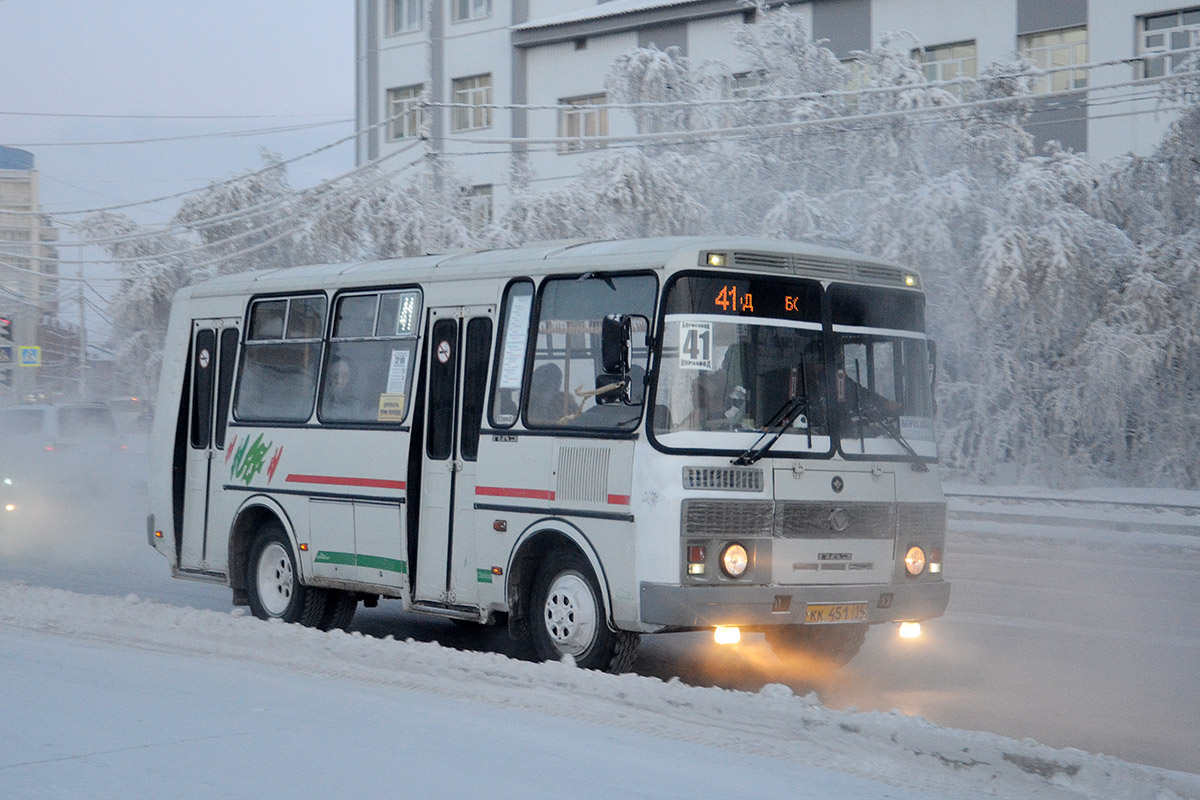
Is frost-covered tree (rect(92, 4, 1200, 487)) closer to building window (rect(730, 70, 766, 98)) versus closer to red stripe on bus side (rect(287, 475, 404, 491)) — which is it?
building window (rect(730, 70, 766, 98))

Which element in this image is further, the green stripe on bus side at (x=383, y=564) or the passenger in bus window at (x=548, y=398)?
the green stripe on bus side at (x=383, y=564)

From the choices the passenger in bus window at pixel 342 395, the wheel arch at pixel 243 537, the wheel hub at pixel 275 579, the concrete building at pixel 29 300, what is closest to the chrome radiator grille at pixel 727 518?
the passenger in bus window at pixel 342 395

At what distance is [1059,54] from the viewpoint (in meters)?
34.8

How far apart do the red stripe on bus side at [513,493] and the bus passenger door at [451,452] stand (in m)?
0.15

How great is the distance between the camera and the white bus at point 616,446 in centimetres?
871

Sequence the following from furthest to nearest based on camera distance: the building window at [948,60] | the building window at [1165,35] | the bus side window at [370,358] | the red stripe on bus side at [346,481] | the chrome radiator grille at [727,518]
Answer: the building window at [948,60] < the building window at [1165,35] < the bus side window at [370,358] < the red stripe on bus side at [346,481] < the chrome radiator grille at [727,518]

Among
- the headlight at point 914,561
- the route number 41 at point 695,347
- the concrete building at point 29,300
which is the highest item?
the concrete building at point 29,300

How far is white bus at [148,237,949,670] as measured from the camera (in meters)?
8.71

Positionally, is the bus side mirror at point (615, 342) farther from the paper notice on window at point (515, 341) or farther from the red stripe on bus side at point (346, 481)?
the red stripe on bus side at point (346, 481)

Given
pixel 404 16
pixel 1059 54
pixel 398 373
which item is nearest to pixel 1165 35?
pixel 1059 54

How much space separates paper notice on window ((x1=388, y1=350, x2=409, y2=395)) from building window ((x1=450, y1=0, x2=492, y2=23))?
36.9 metres

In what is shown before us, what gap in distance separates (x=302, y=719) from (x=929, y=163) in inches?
963

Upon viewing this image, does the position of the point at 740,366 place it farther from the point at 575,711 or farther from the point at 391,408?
the point at 391,408

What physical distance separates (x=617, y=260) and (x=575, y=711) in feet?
10.1
